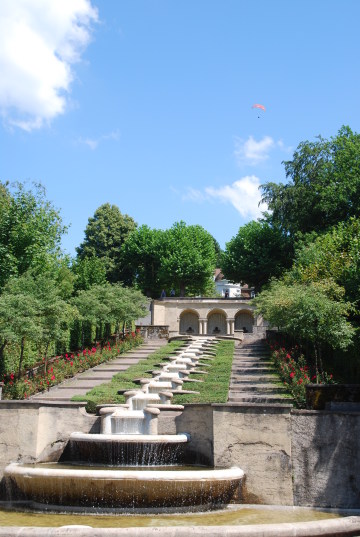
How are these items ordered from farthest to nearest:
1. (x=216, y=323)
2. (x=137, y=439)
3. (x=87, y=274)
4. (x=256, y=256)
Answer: (x=216, y=323)
(x=256, y=256)
(x=87, y=274)
(x=137, y=439)

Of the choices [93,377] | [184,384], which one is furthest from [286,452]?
[93,377]

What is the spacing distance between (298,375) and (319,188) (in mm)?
25069

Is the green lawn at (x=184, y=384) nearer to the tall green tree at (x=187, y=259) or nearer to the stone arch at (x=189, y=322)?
the tall green tree at (x=187, y=259)

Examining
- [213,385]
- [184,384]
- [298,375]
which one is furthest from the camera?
[184,384]

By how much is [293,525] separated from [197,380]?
39.1ft

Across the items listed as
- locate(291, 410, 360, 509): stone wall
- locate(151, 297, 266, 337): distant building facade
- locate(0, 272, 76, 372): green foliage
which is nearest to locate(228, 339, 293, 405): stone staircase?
locate(291, 410, 360, 509): stone wall

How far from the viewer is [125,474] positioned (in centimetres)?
976

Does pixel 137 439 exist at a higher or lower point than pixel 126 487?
higher

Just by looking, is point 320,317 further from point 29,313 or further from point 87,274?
point 87,274

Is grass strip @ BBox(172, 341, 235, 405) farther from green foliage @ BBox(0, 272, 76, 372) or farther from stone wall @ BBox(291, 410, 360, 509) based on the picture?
green foliage @ BBox(0, 272, 76, 372)

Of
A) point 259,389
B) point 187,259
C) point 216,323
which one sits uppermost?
point 187,259

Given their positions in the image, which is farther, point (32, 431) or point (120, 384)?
point (120, 384)

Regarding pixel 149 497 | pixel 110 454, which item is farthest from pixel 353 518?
pixel 110 454

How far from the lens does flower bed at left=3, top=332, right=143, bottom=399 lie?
17438 mm
